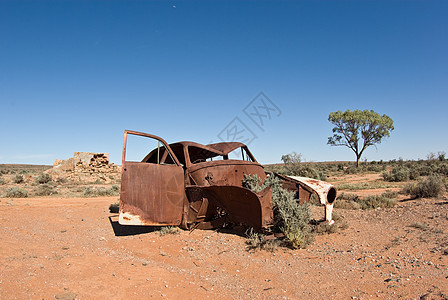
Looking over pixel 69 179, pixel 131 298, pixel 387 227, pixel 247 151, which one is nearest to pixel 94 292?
pixel 131 298

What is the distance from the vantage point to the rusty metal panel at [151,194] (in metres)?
5.26

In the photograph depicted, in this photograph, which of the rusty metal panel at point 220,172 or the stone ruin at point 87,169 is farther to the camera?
the stone ruin at point 87,169

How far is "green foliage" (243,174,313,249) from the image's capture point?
5.11m

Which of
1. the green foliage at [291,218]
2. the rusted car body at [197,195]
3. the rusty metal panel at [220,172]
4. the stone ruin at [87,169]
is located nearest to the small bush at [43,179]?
the stone ruin at [87,169]

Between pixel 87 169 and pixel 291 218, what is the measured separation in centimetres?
1982

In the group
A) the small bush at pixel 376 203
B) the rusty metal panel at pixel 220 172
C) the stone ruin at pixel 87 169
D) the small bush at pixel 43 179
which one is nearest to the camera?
the rusty metal panel at pixel 220 172

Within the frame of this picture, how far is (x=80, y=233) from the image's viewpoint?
6219 mm

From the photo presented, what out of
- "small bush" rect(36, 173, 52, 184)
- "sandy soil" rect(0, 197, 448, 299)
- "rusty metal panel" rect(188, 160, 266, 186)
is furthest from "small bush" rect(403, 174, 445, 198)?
"small bush" rect(36, 173, 52, 184)

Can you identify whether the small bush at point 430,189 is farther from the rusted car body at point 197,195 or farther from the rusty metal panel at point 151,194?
the rusty metal panel at point 151,194

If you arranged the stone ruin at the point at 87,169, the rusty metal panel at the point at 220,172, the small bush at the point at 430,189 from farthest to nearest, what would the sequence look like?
the stone ruin at the point at 87,169, the small bush at the point at 430,189, the rusty metal panel at the point at 220,172

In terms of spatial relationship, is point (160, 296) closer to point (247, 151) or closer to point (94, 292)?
point (94, 292)

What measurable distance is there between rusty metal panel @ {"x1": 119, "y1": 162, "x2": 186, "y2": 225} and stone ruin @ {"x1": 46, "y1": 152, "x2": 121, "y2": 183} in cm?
1759

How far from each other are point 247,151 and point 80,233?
4.09 m

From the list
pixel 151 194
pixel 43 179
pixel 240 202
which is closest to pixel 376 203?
pixel 240 202
